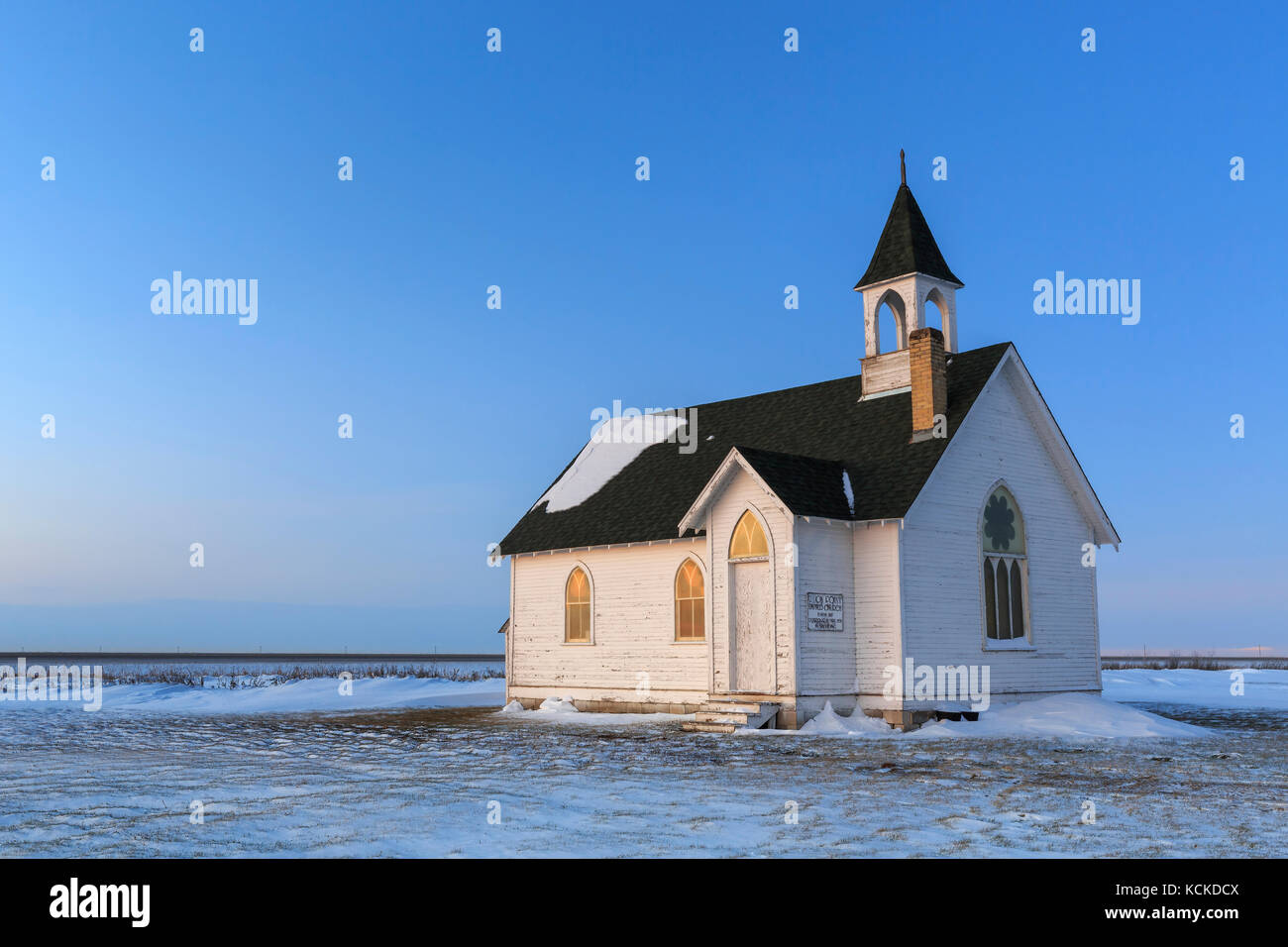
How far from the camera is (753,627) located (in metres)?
22.4

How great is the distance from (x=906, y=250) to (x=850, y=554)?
7.59 meters

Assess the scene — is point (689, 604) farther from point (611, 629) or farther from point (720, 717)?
point (720, 717)

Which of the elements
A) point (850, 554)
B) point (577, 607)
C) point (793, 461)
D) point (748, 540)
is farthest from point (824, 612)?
point (577, 607)

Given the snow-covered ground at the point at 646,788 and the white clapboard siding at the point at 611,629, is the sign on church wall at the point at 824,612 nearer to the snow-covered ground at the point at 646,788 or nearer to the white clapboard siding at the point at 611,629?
the snow-covered ground at the point at 646,788

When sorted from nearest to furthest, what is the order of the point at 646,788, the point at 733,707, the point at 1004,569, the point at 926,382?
1. the point at 646,788
2. the point at 733,707
3. the point at 926,382
4. the point at 1004,569

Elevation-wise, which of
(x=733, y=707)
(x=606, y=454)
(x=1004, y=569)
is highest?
(x=606, y=454)

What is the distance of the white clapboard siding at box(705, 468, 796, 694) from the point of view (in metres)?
21.6

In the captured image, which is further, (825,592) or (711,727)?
(825,592)

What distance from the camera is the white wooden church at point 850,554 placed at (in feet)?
71.6

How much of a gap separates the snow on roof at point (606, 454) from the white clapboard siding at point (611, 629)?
7.82ft

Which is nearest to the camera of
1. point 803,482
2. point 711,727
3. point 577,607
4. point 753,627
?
point 711,727
